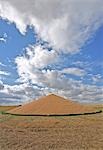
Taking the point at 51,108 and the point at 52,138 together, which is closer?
the point at 52,138

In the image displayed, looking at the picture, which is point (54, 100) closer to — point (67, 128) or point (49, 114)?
point (49, 114)

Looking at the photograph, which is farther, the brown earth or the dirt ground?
the brown earth

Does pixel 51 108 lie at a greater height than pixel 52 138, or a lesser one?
greater

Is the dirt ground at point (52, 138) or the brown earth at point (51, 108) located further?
the brown earth at point (51, 108)

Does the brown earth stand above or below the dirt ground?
above

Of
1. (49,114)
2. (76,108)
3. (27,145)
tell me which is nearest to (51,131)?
(27,145)

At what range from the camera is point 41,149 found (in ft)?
37.6

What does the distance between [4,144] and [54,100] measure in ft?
62.4

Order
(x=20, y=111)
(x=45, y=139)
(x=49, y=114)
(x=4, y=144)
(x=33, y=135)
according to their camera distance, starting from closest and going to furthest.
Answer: (x=4, y=144)
(x=45, y=139)
(x=33, y=135)
(x=49, y=114)
(x=20, y=111)

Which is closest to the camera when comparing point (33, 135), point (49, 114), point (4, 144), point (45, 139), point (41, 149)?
point (41, 149)

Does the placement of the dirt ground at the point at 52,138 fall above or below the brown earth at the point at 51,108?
below

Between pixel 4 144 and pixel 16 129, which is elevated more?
pixel 16 129

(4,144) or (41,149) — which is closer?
(41,149)

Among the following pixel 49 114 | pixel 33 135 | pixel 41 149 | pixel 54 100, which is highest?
pixel 54 100
